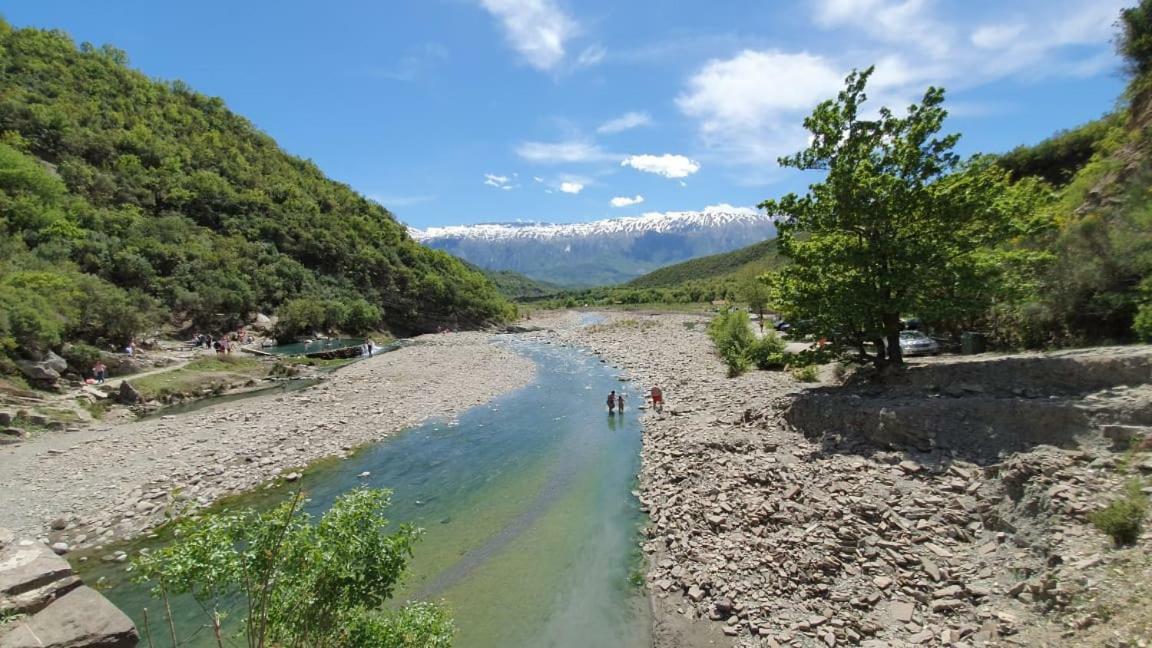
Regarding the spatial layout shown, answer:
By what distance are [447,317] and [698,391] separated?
8110cm

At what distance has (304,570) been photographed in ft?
22.2

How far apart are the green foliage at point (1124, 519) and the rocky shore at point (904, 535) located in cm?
19

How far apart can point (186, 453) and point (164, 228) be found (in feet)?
231

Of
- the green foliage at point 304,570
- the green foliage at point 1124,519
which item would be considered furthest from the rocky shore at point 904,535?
the green foliage at point 304,570

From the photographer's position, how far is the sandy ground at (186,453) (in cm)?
1677

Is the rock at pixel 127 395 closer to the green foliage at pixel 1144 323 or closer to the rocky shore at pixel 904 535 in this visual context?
the rocky shore at pixel 904 535

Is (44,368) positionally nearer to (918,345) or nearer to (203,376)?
(203,376)

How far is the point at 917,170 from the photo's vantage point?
17219 millimetres

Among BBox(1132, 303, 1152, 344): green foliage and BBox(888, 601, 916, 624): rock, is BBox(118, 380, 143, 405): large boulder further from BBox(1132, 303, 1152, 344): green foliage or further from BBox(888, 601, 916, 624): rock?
BBox(1132, 303, 1152, 344): green foliage

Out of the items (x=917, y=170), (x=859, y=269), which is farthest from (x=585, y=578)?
(x=917, y=170)

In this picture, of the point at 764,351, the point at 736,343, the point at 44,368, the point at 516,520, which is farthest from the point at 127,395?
the point at 764,351

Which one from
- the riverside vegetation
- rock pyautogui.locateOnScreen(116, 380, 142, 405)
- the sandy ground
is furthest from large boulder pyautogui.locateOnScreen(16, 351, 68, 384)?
the riverside vegetation

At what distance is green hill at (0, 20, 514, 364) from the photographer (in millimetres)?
44062

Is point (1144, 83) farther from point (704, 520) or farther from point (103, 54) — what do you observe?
point (103, 54)
